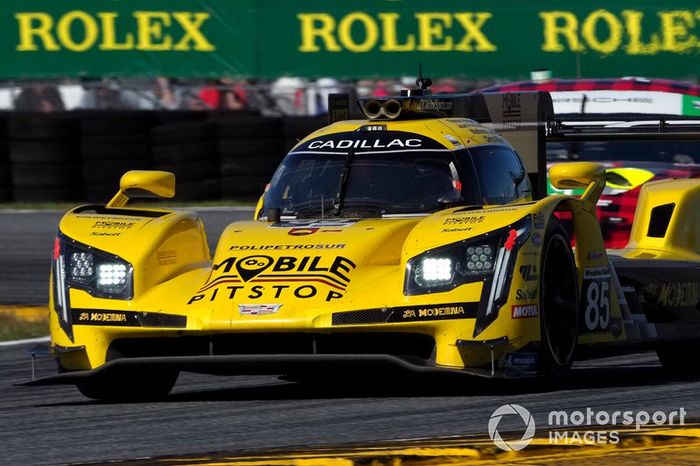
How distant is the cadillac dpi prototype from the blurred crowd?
35.5 ft

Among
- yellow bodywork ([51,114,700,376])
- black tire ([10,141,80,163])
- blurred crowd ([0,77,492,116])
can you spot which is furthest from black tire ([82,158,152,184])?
yellow bodywork ([51,114,700,376])

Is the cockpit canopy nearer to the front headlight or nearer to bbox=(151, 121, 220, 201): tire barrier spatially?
the front headlight

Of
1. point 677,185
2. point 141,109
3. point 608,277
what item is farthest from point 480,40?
point 608,277

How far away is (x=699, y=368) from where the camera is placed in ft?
28.0

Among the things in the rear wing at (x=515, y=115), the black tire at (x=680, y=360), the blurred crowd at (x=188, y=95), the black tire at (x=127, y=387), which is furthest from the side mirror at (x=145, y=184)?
the blurred crowd at (x=188, y=95)

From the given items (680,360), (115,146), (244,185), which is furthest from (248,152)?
(680,360)

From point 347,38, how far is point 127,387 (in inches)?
478

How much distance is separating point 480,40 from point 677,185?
9.92 m

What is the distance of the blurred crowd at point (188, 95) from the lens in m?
19.3

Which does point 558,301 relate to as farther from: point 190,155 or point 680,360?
point 190,155

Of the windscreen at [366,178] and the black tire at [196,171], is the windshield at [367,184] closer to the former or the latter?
the windscreen at [366,178]

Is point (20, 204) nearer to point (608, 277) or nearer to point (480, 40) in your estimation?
point (480, 40)

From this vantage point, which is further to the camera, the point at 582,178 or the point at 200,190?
the point at 200,190

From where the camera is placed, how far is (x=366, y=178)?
7930mm
